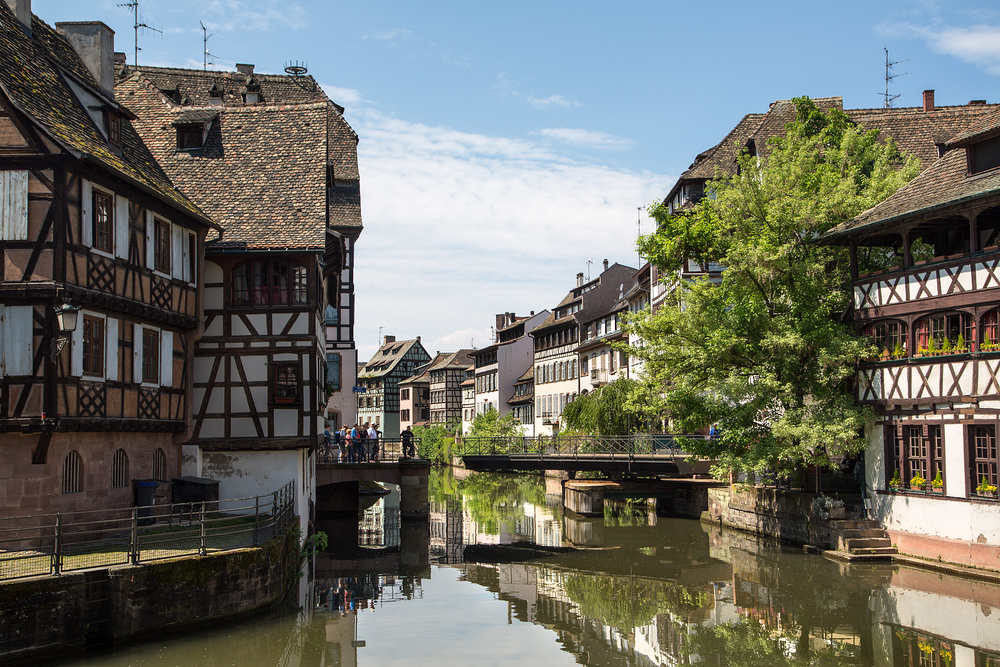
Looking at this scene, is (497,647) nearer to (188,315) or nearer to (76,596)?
(76,596)

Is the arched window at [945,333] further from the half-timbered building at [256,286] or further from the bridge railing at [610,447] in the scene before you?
the half-timbered building at [256,286]

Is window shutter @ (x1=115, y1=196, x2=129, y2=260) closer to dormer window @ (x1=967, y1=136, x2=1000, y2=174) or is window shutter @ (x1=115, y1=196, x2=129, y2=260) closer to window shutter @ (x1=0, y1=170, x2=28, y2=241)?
window shutter @ (x1=0, y1=170, x2=28, y2=241)

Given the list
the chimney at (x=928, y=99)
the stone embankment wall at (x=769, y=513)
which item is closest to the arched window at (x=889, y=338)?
the stone embankment wall at (x=769, y=513)

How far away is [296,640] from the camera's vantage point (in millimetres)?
16625

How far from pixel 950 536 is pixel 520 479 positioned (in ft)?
143

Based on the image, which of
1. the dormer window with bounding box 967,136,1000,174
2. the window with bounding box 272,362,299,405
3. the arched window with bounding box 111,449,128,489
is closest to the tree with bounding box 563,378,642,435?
the window with bounding box 272,362,299,405

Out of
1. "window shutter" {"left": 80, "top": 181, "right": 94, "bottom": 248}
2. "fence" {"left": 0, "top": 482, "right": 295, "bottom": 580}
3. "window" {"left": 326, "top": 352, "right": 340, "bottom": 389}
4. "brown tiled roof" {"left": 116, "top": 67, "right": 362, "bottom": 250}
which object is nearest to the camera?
"fence" {"left": 0, "top": 482, "right": 295, "bottom": 580}

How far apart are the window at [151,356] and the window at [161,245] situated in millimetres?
1455

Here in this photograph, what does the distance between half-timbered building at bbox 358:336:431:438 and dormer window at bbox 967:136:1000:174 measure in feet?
268

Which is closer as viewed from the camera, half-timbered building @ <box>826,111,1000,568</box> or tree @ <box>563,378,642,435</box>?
half-timbered building @ <box>826,111,1000,568</box>

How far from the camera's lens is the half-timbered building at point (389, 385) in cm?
10481

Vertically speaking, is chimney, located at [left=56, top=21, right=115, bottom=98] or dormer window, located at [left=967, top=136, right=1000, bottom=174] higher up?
chimney, located at [left=56, top=21, right=115, bottom=98]

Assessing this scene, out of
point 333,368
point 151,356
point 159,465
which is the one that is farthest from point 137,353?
point 333,368

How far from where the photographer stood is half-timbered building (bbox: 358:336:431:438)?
10481cm
